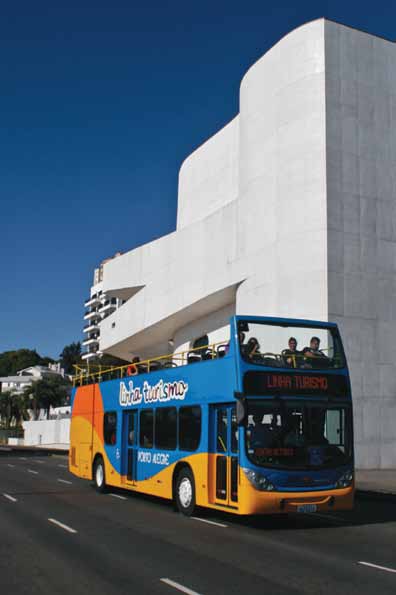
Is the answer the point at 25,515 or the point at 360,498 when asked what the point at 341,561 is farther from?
the point at 360,498

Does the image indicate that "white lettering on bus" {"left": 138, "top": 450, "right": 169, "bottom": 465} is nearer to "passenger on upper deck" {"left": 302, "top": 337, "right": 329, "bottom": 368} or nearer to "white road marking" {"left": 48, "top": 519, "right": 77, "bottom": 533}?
"white road marking" {"left": 48, "top": 519, "right": 77, "bottom": 533}

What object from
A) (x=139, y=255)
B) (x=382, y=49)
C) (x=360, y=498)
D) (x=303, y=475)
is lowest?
(x=360, y=498)

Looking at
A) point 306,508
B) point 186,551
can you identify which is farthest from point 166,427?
point 186,551

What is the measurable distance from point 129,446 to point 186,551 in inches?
301

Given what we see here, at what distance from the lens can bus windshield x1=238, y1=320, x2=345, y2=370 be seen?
12938 millimetres

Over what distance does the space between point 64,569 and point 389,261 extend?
80.1 ft

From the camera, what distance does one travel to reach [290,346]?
13.5 metres

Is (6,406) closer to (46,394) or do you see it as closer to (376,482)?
(46,394)

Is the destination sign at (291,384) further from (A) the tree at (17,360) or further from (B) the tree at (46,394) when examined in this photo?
(A) the tree at (17,360)

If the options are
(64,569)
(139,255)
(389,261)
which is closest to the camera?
(64,569)

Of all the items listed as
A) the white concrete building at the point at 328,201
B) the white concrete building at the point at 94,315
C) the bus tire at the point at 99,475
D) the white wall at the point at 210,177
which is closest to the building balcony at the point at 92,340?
the white concrete building at the point at 94,315

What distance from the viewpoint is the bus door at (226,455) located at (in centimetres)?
1262

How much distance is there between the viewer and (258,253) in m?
32.6

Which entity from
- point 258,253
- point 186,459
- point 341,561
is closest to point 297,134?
point 258,253
